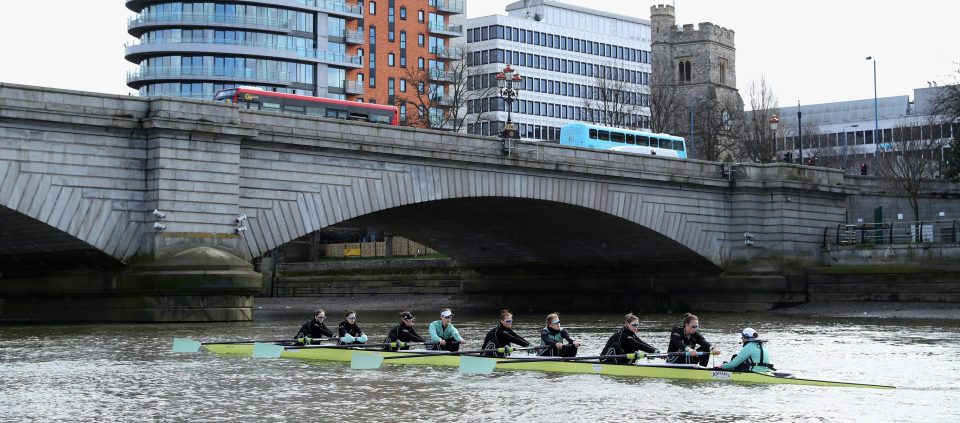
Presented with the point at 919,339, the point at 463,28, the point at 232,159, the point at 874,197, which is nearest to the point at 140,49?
the point at 463,28

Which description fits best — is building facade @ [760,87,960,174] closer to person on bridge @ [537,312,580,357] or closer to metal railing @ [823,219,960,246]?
metal railing @ [823,219,960,246]

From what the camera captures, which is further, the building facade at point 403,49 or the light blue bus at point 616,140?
the building facade at point 403,49

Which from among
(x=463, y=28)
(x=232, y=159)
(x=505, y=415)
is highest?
(x=463, y=28)

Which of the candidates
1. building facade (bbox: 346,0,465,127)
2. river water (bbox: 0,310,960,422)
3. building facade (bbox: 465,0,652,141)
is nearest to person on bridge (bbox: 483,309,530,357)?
river water (bbox: 0,310,960,422)

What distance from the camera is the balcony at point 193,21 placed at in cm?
9888

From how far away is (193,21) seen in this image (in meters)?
98.9

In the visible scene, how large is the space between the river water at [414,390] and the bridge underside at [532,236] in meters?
19.0

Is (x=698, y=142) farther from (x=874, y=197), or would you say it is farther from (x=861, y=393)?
(x=861, y=393)

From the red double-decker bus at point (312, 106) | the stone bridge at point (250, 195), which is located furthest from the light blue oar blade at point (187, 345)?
the red double-decker bus at point (312, 106)

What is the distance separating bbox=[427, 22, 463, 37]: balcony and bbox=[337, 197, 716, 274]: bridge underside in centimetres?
5438

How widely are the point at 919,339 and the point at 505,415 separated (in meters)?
19.3

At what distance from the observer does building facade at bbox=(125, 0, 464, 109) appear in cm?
9950

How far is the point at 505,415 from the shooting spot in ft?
63.3

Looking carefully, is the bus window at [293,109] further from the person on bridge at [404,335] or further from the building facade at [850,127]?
the building facade at [850,127]
